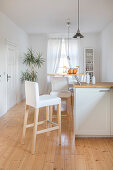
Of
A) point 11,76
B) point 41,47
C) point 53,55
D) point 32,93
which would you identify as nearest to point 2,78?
point 11,76

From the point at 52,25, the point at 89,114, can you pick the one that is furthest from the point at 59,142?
the point at 52,25

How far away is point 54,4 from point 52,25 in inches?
75.8

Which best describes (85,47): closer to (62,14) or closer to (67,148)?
(62,14)

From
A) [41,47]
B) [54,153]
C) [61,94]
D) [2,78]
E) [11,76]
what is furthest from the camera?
[41,47]

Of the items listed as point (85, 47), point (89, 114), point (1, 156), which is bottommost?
point (1, 156)

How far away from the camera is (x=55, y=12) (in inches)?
185

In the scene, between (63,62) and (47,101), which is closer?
(47,101)

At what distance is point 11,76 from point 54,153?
3.57 metres

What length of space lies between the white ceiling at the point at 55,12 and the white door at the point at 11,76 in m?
0.94

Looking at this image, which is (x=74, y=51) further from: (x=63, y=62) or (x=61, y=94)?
(x=61, y=94)

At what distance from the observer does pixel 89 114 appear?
290 centimetres

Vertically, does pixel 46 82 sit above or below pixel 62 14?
below

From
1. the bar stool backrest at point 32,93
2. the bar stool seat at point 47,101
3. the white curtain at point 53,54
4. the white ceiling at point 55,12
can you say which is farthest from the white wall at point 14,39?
the bar stool seat at point 47,101

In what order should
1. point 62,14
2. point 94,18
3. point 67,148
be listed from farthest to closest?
point 94,18, point 62,14, point 67,148
